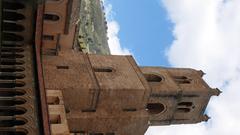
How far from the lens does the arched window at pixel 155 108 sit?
34562mm

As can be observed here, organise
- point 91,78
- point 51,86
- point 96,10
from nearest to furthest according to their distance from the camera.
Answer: point 51,86 < point 91,78 < point 96,10

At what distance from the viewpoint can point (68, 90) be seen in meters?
29.1

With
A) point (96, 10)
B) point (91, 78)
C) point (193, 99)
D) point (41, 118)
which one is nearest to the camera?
point (41, 118)

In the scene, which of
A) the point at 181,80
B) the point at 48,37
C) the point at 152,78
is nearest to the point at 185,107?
the point at 181,80

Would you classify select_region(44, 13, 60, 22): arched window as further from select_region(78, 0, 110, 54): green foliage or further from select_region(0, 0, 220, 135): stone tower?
select_region(78, 0, 110, 54): green foliage

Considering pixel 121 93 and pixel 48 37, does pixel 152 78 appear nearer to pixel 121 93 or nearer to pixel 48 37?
pixel 121 93

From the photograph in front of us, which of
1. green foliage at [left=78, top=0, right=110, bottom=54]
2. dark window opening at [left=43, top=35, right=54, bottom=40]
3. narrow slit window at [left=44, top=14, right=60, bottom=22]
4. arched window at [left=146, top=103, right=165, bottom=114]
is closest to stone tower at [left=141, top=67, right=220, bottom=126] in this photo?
arched window at [left=146, top=103, right=165, bottom=114]

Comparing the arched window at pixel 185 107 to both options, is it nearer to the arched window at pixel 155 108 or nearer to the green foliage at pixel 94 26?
the arched window at pixel 155 108

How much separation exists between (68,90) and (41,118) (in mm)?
5759

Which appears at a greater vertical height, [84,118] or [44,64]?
[44,64]

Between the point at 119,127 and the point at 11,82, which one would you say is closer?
the point at 11,82

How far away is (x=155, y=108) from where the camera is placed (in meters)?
35.3

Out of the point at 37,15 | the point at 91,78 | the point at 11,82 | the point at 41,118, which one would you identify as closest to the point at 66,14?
the point at 37,15

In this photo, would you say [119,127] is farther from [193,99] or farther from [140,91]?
[193,99]
